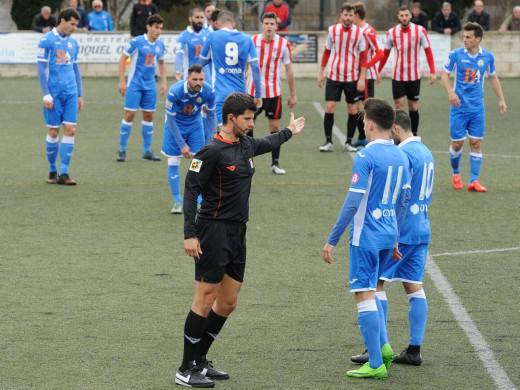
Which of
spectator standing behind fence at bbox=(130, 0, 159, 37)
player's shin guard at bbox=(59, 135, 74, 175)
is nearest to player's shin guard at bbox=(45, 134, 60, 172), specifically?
player's shin guard at bbox=(59, 135, 74, 175)

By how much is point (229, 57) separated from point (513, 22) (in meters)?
19.9

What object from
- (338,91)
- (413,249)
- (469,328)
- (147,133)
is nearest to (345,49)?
(338,91)

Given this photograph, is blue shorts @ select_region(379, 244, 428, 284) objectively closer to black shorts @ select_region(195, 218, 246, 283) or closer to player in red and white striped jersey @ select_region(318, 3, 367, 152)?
black shorts @ select_region(195, 218, 246, 283)

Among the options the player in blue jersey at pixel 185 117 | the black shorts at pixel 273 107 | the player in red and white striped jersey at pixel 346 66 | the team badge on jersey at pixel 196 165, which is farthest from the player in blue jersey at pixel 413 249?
the player in red and white striped jersey at pixel 346 66

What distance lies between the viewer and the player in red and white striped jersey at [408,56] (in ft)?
52.3

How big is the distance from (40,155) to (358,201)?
1042cm

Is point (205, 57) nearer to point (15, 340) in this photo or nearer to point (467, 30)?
point (467, 30)

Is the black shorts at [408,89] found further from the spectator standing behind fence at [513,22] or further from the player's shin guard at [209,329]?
the spectator standing behind fence at [513,22]

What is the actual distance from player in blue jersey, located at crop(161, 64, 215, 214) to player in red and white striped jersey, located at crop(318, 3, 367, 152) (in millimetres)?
4845

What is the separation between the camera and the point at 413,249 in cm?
594

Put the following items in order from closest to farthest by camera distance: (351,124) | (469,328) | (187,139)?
1. (469,328)
2. (187,139)
3. (351,124)

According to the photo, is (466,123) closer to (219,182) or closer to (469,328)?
(469,328)

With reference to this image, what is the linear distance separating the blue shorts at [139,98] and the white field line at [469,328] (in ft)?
22.6

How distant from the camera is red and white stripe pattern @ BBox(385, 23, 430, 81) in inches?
627
